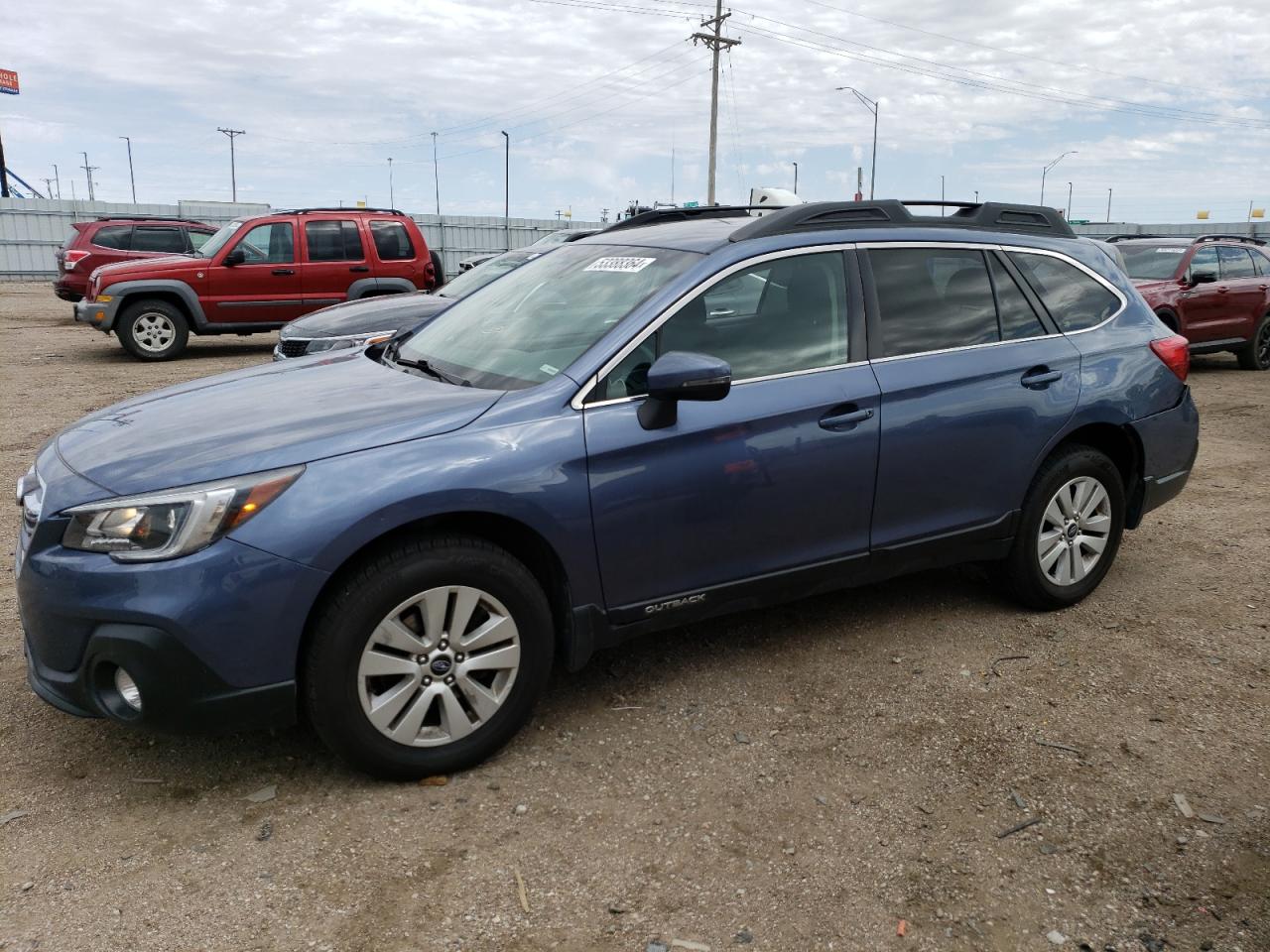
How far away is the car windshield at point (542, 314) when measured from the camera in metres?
3.62

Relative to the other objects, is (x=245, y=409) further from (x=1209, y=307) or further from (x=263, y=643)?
(x=1209, y=307)

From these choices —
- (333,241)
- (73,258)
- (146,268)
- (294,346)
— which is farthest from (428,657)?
(73,258)

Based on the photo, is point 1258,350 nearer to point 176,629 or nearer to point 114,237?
point 176,629

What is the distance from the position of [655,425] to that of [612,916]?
1514mm

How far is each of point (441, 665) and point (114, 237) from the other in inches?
703

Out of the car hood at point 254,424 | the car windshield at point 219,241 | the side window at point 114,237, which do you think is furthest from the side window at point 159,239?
the car hood at point 254,424

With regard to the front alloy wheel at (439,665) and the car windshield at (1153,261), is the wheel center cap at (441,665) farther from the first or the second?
the car windshield at (1153,261)

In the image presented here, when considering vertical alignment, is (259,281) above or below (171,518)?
above

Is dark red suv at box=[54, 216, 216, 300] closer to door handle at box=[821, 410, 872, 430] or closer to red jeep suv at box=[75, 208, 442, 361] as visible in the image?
red jeep suv at box=[75, 208, 442, 361]

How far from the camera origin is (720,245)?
12.5 ft

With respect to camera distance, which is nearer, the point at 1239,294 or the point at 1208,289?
the point at 1208,289

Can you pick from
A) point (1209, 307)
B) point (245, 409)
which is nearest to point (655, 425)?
point (245, 409)

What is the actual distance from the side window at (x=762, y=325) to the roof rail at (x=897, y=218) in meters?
0.15

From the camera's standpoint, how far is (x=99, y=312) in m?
13.3
